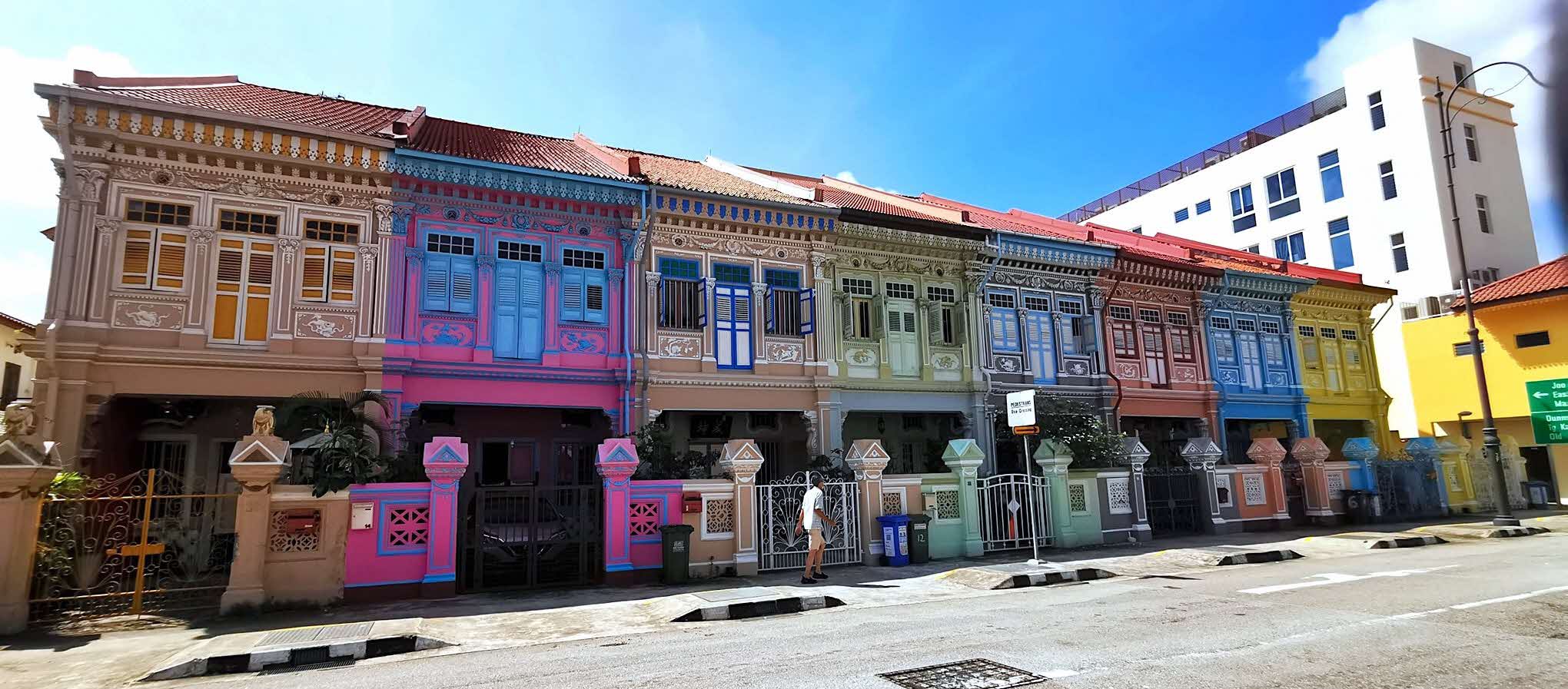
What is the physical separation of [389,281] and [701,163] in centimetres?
1146

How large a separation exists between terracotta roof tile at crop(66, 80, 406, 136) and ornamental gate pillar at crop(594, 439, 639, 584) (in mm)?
7064

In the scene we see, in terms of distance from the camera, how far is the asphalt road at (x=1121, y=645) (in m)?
6.01

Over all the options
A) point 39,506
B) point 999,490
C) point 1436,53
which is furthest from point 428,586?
point 1436,53

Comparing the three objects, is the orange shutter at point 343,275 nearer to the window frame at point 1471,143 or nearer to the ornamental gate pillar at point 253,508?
the ornamental gate pillar at point 253,508

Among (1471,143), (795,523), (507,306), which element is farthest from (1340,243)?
(507,306)

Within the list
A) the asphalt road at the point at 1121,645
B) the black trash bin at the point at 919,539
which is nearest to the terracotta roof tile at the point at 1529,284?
the asphalt road at the point at 1121,645

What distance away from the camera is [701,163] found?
2411 centimetres

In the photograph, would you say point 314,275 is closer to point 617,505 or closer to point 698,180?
point 617,505

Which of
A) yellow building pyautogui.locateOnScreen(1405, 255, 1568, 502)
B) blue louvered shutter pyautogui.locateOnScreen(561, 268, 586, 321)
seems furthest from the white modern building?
blue louvered shutter pyautogui.locateOnScreen(561, 268, 586, 321)

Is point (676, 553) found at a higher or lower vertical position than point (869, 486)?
lower

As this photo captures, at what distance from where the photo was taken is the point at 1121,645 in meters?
7.02

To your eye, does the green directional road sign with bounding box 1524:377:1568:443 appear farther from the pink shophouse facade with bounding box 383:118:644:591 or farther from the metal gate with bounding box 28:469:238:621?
the metal gate with bounding box 28:469:238:621

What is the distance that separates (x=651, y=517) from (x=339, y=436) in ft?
15.0

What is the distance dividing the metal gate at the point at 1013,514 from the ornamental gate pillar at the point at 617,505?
22.7 ft
